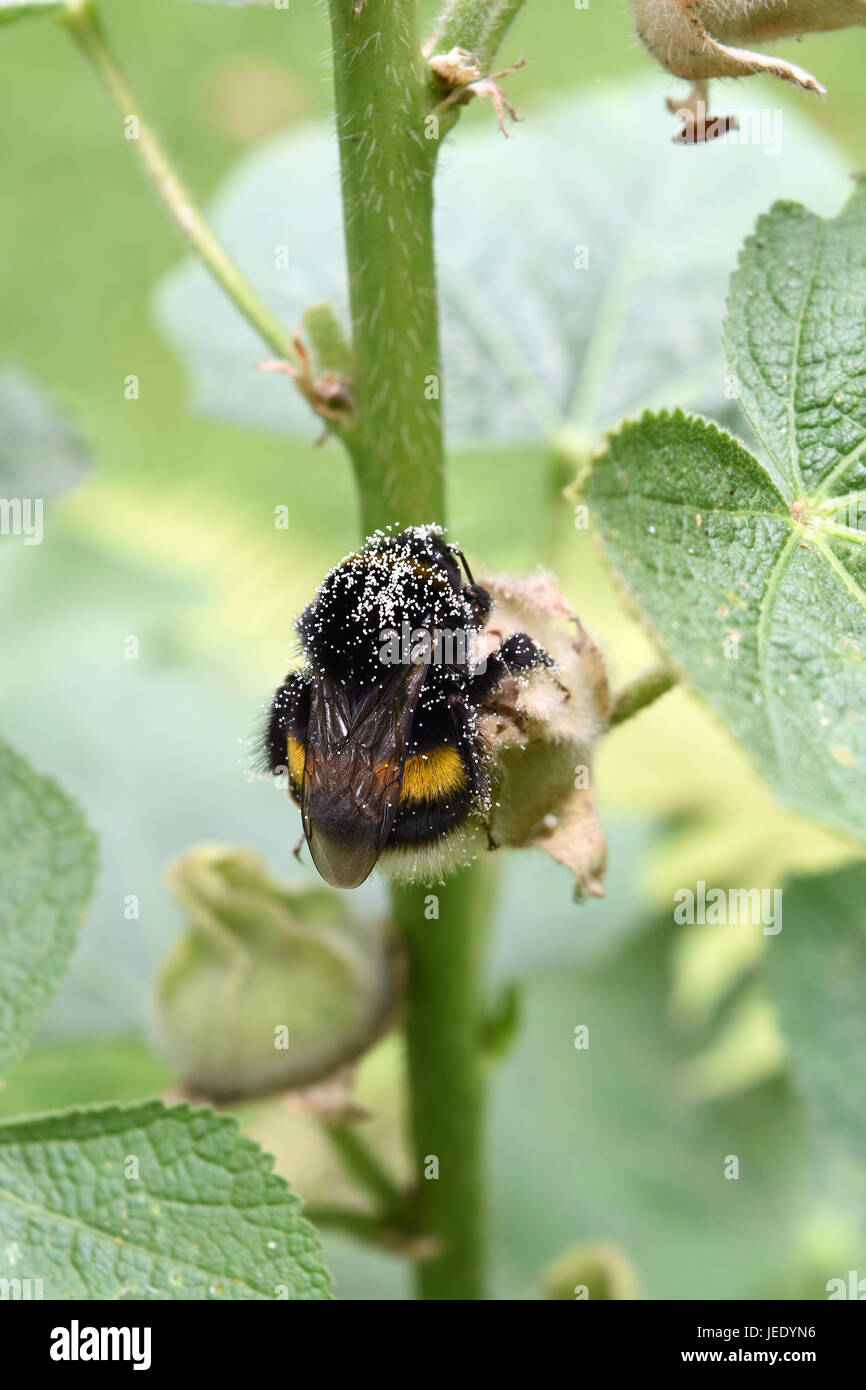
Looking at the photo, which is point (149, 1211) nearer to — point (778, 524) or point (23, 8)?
point (778, 524)

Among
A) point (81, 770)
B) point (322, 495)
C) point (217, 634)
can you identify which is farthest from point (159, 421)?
point (81, 770)

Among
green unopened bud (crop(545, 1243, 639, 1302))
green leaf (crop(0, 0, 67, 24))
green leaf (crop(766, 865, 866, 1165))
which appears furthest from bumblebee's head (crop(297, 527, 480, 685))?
green unopened bud (crop(545, 1243, 639, 1302))

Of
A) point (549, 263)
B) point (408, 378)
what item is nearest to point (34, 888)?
point (408, 378)

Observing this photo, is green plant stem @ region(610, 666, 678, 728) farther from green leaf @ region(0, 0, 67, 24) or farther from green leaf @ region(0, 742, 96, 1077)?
green leaf @ region(0, 0, 67, 24)

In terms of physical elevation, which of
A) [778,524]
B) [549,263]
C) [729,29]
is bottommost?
[778,524]

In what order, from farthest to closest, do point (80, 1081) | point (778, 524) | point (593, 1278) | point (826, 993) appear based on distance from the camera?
point (80, 1081)
point (593, 1278)
point (826, 993)
point (778, 524)

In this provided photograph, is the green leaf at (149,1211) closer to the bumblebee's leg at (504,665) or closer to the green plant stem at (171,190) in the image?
the bumblebee's leg at (504,665)

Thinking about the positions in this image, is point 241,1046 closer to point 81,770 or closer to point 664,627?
point 664,627
